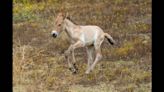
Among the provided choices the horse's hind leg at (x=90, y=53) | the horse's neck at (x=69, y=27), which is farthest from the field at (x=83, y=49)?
the horse's neck at (x=69, y=27)

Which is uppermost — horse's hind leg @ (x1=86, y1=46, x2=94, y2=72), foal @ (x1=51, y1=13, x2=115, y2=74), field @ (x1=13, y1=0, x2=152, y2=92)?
foal @ (x1=51, y1=13, x2=115, y2=74)

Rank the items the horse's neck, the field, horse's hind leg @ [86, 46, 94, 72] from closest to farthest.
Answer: the field → the horse's neck → horse's hind leg @ [86, 46, 94, 72]

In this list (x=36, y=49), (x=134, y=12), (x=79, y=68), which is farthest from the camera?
(x=134, y=12)

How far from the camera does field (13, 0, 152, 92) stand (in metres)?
12.6

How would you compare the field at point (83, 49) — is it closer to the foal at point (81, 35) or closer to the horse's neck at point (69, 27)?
the foal at point (81, 35)

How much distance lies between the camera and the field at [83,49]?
12.6 metres

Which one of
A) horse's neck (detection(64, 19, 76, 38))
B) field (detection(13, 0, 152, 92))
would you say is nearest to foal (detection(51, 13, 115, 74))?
horse's neck (detection(64, 19, 76, 38))

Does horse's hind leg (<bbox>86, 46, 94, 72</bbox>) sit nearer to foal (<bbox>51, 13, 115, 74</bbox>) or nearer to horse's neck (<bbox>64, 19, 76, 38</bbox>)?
foal (<bbox>51, 13, 115, 74</bbox>)
